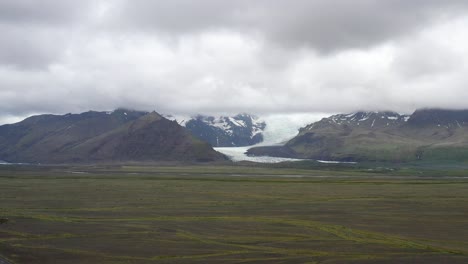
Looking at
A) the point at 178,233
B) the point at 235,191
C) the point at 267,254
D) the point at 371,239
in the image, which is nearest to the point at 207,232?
the point at 178,233

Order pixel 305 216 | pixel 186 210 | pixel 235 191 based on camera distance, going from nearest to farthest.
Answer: pixel 305 216 < pixel 186 210 < pixel 235 191

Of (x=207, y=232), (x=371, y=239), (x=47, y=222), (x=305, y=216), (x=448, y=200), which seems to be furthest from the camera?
(x=448, y=200)

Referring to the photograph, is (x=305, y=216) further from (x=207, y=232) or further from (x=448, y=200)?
(x=448, y=200)

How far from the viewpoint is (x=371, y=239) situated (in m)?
52.0

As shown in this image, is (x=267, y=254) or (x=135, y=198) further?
(x=135, y=198)

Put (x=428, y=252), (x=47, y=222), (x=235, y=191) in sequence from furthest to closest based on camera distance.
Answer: (x=235, y=191), (x=47, y=222), (x=428, y=252)

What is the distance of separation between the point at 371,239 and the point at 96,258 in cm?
2676

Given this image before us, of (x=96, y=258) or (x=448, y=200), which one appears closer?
(x=96, y=258)

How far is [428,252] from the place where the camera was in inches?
1817

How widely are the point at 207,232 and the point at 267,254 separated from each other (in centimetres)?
1234

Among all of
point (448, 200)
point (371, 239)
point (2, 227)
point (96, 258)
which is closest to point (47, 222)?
point (2, 227)

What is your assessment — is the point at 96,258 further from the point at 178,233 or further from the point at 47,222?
the point at 47,222

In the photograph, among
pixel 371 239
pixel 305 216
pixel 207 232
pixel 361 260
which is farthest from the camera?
pixel 305 216

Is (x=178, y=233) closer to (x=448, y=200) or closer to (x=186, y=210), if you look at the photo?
(x=186, y=210)
